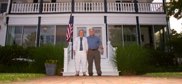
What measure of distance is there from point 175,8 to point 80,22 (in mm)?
7166

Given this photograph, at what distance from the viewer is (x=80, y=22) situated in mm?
23906

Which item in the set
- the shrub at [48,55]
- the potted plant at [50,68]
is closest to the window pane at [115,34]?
the shrub at [48,55]

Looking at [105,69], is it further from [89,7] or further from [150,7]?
[150,7]

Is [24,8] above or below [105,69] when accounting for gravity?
above

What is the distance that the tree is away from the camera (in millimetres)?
19344

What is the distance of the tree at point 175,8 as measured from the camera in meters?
19.3

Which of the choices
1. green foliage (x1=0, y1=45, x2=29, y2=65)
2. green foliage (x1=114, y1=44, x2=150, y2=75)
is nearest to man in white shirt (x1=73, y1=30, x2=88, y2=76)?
green foliage (x1=114, y1=44, x2=150, y2=75)

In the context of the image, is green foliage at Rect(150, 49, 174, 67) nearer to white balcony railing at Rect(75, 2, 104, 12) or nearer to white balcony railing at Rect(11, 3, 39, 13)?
white balcony railing at Rect(75, 2, 104, 12)

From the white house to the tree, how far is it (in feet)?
13.4

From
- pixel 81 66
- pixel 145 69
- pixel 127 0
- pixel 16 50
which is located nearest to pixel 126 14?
pixel 127 0

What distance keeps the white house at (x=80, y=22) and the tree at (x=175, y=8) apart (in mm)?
4092

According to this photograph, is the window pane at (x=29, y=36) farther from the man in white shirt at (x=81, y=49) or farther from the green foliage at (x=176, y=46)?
the man in white shirt at (x=81, y=49)

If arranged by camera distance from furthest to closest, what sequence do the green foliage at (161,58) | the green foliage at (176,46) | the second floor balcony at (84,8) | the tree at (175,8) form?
the second floor balcony at (84,8) < the green foliage at (176,46) < the green foliage at (161,58) < the tree at (175,8)

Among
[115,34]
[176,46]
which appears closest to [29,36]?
[115,34]
